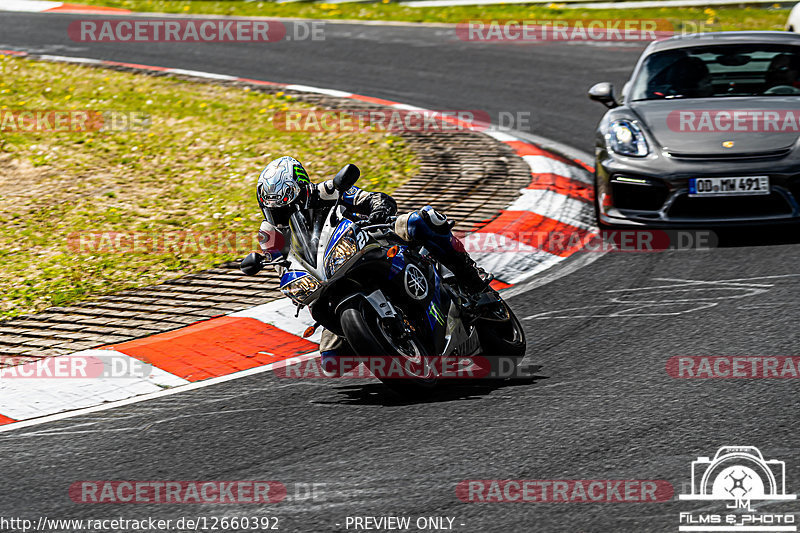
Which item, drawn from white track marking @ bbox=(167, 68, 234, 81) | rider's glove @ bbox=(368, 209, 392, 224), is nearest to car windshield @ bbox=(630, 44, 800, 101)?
rider's glove @ bbox=(368, 209, 392, 224)

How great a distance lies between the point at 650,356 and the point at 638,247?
2.38 metres

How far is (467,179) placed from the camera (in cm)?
968

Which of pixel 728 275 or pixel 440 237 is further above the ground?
pixel 440 237

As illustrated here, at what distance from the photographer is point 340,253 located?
17.3 feet

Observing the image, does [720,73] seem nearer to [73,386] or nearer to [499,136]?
[499,136]

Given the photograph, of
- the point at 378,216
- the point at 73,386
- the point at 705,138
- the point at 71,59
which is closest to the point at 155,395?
the point at 73,386

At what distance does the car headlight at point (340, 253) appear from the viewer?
5.25 m

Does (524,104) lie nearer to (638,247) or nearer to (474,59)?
(474,59)

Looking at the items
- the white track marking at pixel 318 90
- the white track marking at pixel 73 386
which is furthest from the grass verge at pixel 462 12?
the white track marking at pixel 73 386

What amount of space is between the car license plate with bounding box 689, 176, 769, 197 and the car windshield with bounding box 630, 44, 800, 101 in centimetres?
126

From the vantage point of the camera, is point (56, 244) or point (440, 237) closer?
point (440, 237)

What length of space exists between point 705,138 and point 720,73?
5.08ft

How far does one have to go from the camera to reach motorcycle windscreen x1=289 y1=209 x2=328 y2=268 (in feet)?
17.6

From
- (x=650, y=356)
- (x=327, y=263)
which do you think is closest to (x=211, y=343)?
(x=327, y=263)
